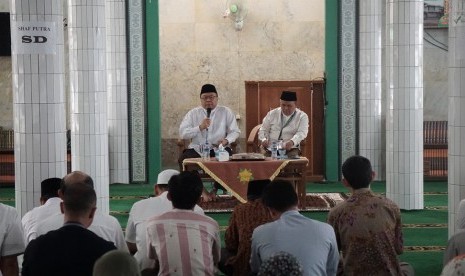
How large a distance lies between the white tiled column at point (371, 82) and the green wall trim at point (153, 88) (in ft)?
9.90

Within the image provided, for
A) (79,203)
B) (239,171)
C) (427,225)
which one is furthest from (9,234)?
(427,225)

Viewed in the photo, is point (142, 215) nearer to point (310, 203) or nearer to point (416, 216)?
point (416, 216)

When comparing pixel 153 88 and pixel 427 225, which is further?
pixel 153 88

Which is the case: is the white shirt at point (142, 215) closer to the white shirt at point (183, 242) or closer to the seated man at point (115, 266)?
→ the white shirt at point (183, 242)

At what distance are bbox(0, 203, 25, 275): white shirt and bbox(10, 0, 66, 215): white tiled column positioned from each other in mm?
2594

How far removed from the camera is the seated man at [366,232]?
510cm

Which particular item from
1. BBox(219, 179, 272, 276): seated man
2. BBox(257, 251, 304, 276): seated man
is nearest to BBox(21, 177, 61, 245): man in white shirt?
BBox(219, 179, 272, 276): seated man

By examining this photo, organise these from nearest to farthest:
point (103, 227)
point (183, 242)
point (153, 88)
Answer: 1. point (183, 242)
2. point (103, 227)
3. point (153, 88)

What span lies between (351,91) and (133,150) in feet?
11.1

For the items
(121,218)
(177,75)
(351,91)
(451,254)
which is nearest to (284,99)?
(121,218)

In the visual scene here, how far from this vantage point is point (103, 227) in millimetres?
5070

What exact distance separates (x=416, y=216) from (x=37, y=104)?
15.4 ft

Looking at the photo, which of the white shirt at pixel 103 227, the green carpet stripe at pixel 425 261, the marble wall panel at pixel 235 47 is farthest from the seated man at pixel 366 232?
the marble wall panel at pixel 235 47

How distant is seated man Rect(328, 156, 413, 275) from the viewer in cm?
510
